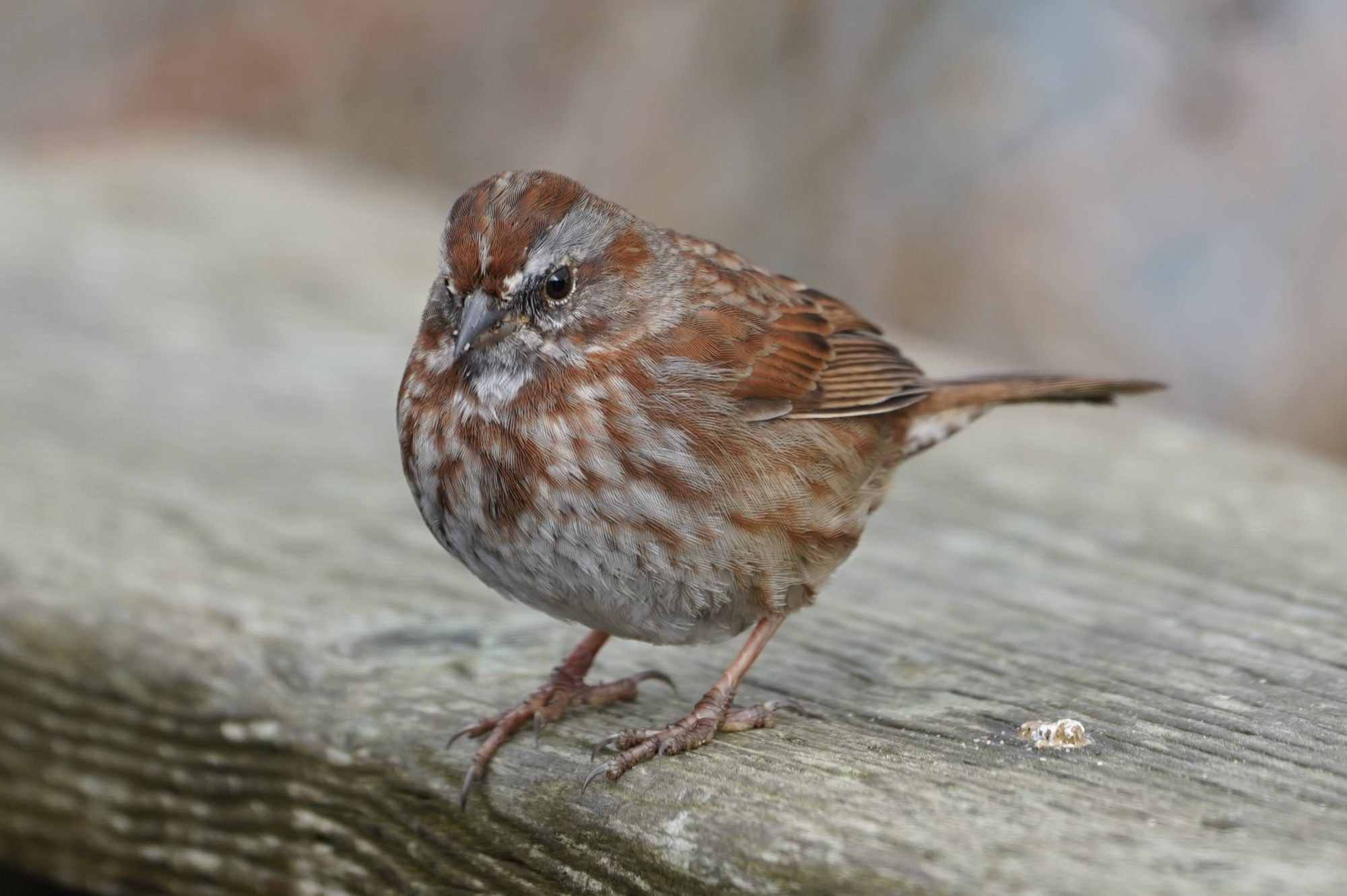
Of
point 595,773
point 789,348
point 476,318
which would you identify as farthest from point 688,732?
point 789,348

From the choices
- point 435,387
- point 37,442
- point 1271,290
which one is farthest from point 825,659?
point 1271,290

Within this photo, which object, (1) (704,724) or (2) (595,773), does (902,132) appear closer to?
Answer: (1) (704,724)

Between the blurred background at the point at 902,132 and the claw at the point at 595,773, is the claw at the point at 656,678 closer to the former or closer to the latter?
the claw at the point at 595,773

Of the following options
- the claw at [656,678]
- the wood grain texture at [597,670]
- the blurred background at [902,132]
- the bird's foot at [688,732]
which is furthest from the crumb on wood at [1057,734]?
the blurred background at [902,132]

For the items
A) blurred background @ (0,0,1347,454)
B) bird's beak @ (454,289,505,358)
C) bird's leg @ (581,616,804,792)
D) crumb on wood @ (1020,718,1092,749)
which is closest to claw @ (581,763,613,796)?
bird's leg @ (581,616,804,792)

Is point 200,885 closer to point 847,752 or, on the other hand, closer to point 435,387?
point 435,387

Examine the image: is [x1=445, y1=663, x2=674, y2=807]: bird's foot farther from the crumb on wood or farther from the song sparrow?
the crumb on wood
